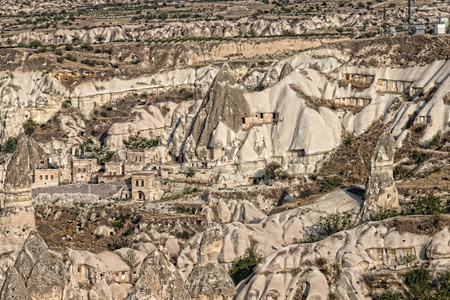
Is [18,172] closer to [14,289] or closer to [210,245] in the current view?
[14,289]

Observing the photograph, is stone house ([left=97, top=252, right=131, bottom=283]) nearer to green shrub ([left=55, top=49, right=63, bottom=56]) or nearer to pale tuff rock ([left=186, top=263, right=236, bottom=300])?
pale tuff rock ([left=186, top=263, right=236, bottom=300])

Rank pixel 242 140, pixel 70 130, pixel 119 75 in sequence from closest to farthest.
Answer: pixel 242 140, pixel 70 130, pixel 119 75

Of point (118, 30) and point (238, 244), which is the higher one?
point (118, 30)

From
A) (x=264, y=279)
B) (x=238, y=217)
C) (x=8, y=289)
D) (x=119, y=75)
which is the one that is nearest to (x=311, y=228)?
(x=238, y=217)

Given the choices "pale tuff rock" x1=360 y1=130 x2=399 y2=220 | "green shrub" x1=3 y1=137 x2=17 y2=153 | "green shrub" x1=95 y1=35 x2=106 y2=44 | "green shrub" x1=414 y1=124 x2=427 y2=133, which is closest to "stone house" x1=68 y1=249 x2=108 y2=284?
"pale tuff rock" x1=360 y1=130 x2=399 y2=220

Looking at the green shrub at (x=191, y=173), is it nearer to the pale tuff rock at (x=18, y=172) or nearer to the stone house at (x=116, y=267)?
the stone house at (x=116, y=267)

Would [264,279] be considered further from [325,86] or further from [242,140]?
[325,86]
